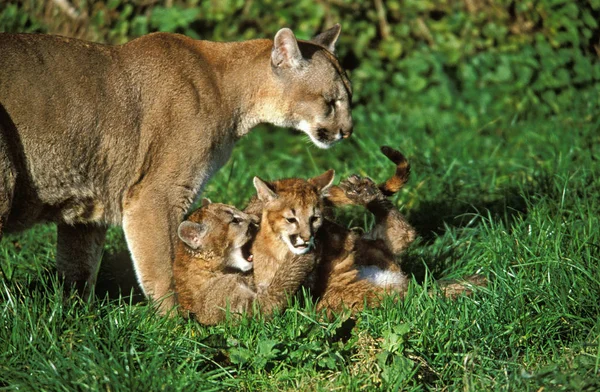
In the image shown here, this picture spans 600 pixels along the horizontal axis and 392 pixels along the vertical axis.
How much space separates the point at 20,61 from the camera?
570cm

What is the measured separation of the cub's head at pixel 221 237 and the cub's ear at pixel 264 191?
182 millimetres

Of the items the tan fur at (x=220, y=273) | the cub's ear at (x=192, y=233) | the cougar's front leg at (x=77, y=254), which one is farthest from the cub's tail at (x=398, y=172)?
the cougar's front leg at (x=77, y=254)

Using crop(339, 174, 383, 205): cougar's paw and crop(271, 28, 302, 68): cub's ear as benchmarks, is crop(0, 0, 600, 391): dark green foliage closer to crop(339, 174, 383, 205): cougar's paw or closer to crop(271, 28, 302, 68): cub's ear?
crop(339, 174, 383, 205): cougar's paw

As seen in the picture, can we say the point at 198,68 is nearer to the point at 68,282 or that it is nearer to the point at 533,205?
the point at 68,282

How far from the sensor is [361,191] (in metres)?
6.09

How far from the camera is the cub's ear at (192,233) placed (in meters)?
5.75

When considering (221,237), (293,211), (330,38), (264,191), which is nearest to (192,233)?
(221,237)

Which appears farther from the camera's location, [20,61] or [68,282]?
[68,282]

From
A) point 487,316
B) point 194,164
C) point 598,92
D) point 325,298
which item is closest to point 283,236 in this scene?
point 325,298

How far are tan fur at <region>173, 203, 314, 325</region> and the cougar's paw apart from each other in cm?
70

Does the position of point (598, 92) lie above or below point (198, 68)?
below

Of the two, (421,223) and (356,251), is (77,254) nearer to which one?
(356,251)

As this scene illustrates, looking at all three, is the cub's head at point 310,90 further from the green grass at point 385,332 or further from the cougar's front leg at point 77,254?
the cougar's front leg at point 77,254

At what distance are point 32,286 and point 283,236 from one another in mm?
1953
